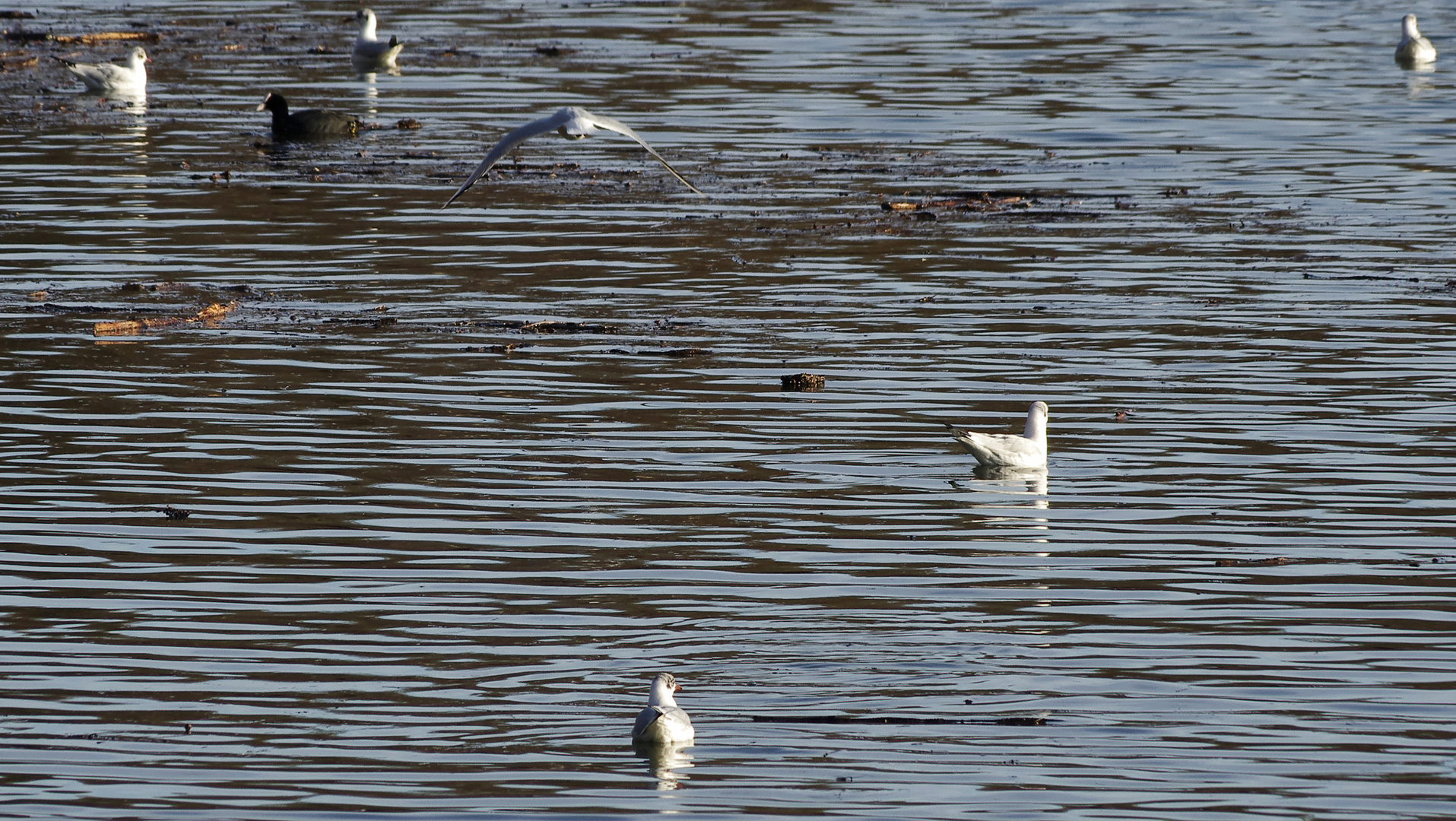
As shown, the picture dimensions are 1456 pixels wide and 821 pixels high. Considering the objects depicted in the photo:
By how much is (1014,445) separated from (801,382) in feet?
8.74

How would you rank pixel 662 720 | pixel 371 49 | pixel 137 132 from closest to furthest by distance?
pixel 662 720 → pixel 137 132 → pixel 371 49

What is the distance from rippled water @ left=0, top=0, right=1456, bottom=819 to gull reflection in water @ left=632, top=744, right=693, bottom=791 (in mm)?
23

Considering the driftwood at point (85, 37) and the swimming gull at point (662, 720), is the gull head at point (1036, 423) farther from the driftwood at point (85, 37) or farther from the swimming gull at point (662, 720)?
the driftwood at point (85, 37)

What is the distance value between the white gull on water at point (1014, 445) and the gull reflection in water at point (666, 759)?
4.81 metres

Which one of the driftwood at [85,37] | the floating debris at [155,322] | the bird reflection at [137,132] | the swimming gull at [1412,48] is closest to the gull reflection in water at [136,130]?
the bird reflection at [137,132]

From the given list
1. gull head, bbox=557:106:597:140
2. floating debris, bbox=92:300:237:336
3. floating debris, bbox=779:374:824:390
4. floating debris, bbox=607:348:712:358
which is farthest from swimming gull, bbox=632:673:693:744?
floating debris, bbox=92:300:237:336

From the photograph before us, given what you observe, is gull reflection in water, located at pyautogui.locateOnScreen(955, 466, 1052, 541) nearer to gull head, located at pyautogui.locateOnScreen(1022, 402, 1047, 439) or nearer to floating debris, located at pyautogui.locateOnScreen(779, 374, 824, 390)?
gull head, located at pyautogui.locateOnScreen(1022, 402, 1047, 439)

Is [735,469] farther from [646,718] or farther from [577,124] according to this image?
[577,124]

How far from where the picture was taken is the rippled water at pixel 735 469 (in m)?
8.77

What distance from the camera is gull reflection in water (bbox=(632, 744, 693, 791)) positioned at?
27.8 ft

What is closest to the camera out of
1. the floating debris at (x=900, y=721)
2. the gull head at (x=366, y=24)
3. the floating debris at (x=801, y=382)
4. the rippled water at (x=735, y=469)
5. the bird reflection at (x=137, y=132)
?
the rippled water at (x=735, y=469)

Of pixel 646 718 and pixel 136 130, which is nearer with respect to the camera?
pixel 646 718

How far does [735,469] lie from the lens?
522 inches

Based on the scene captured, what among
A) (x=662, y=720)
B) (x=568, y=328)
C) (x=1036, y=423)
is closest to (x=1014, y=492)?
(x=1036, y=423)
